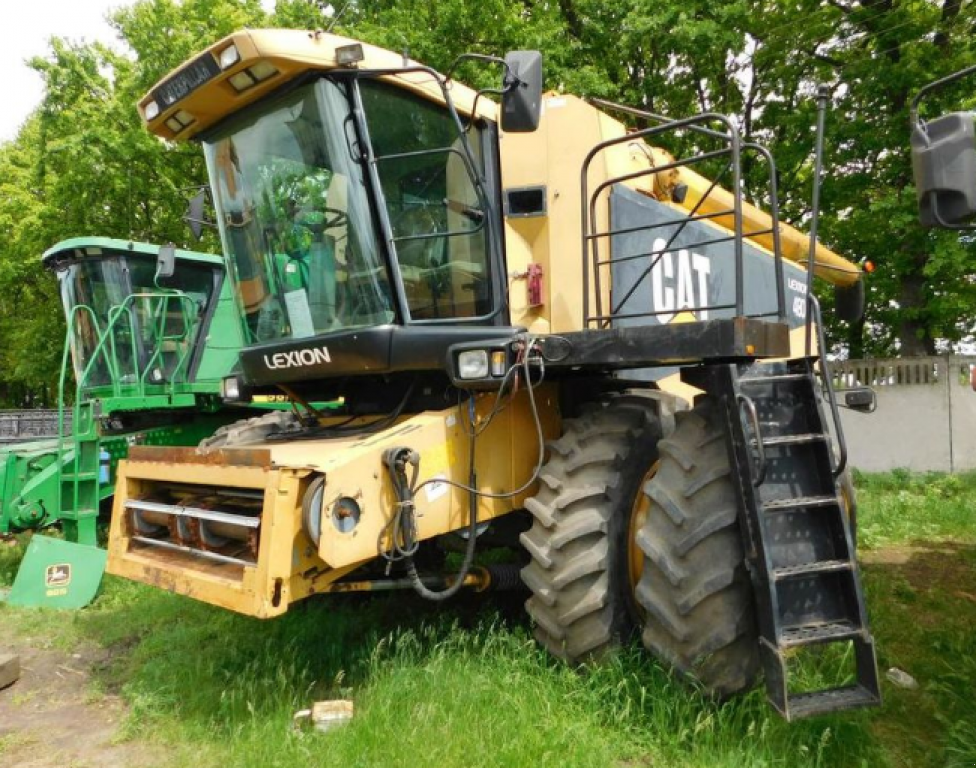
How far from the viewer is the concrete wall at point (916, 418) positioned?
10719mm

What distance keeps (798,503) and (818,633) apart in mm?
520

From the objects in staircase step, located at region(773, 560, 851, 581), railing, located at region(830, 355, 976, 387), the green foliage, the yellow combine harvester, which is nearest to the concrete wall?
railing, located at region(830, 355, 976, 387)

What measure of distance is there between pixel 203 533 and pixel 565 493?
5.60 ft

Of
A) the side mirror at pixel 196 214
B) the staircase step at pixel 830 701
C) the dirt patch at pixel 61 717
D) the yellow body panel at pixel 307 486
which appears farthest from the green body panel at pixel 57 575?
the staircase step at pixel 830 701

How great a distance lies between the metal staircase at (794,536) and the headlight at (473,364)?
1.03 meters

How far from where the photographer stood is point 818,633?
2.98 metres

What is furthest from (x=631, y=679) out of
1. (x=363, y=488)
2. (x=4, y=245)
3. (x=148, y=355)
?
(x=4, y=245)

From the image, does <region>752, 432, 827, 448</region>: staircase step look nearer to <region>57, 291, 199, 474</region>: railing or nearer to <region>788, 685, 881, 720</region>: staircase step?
<region>788, 685, 881, 720</region>: staircase step

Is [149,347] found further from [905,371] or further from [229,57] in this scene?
[905,371]

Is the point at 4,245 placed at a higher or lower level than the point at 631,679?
higher

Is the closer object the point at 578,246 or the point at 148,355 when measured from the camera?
the point at 578,246

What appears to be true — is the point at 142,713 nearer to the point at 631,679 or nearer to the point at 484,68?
the point at 631,679

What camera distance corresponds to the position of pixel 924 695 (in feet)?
11.7

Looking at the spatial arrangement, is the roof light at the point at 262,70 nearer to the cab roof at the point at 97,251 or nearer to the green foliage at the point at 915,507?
the cab roof at the point at 97,251
